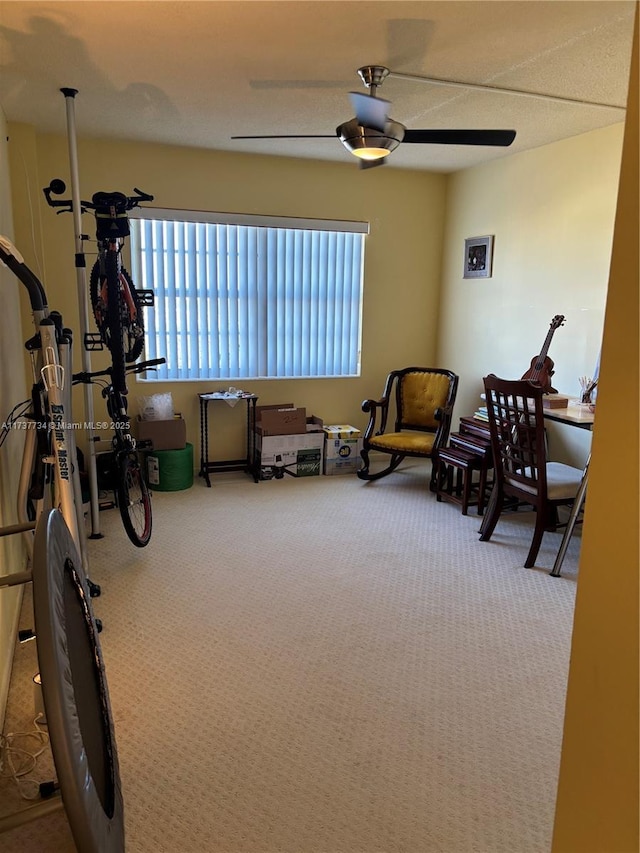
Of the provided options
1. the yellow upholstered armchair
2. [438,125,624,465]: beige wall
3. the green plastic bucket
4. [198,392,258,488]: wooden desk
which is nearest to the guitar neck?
[438,125,624,465]: beige wall

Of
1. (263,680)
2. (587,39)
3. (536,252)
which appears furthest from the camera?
(536,252)

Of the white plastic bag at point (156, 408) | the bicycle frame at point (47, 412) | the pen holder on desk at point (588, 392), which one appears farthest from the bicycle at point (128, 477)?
the pen holder on desk at point (588, 392)

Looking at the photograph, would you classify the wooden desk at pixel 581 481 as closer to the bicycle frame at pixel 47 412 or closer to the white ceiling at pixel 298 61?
the white ceiling at pixel 298 61

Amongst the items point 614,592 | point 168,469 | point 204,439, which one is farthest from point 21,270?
point 204,439

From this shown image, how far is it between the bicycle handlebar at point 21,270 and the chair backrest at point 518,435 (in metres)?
2.40

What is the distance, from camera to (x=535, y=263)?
4590mm

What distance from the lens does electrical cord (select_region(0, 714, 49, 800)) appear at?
74.1 inches

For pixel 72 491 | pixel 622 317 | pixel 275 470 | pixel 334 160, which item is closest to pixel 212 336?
pixel 275 470

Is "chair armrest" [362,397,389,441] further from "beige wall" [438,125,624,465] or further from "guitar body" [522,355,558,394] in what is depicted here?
"guitar body" [522,355,558,394]

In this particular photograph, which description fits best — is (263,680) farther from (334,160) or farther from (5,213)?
(334,160)

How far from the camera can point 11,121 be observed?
404cm

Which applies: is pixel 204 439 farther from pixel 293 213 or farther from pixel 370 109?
pixel 370 109

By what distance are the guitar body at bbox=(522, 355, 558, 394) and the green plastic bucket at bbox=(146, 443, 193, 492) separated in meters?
2.66

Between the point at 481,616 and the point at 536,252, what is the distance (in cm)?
289
